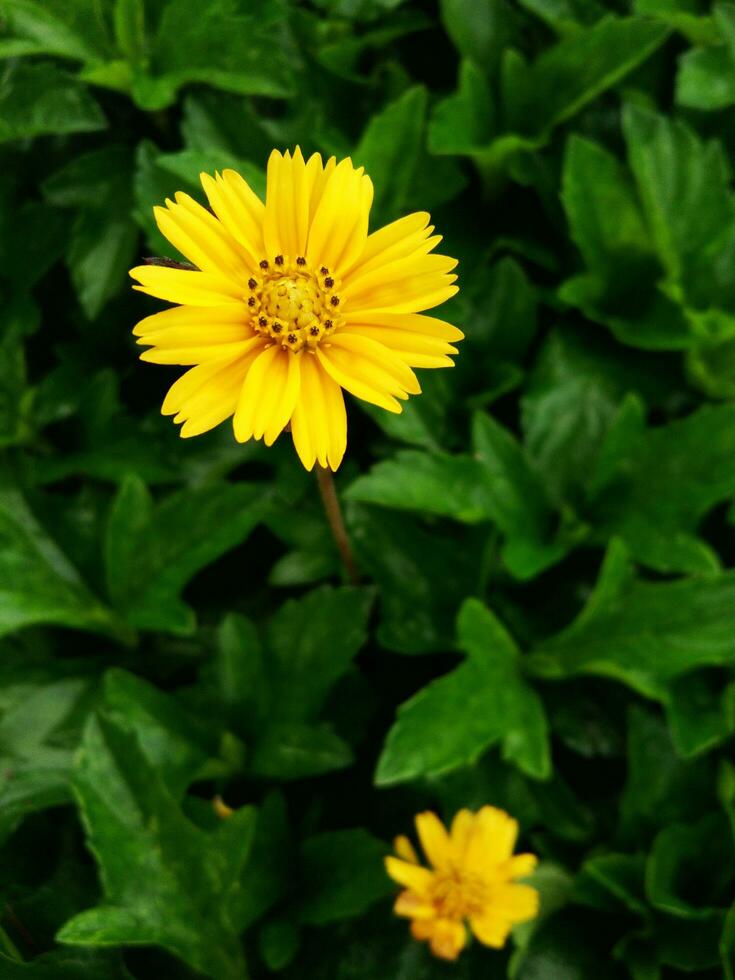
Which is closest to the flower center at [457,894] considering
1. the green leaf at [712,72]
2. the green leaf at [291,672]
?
the green leaf at [291,672]

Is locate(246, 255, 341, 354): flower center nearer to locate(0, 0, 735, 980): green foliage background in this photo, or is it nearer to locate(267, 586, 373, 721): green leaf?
locate(0, 0, 735, 980): green foliage background

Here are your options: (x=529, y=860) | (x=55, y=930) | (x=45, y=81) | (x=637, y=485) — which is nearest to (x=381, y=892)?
(x=529, y=860)

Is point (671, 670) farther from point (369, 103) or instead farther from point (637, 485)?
point (369, 103)

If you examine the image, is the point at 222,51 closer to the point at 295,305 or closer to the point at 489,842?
the point at 295,305

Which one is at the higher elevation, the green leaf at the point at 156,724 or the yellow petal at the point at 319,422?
the yellow petal at the point at 319,422

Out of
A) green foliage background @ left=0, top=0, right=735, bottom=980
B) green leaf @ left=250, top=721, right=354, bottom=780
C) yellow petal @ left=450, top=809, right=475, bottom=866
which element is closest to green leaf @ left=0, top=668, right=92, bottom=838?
green foliage background @ left=0, top=0, right=735, bottom=980

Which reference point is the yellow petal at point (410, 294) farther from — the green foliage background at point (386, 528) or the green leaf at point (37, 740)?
the green leaf at point (37, 740)

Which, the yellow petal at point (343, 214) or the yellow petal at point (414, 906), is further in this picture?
the yellow petal at point (414, 906)
